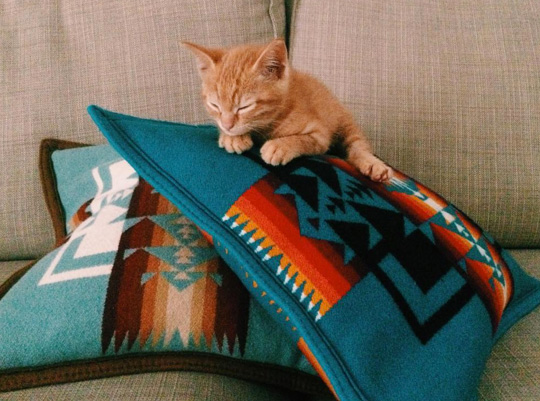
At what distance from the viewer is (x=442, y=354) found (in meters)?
0.50

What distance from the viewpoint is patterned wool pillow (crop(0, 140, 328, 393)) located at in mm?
523

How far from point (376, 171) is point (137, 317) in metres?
0.44

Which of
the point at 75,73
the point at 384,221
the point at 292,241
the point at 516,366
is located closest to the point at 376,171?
the point at 384,221

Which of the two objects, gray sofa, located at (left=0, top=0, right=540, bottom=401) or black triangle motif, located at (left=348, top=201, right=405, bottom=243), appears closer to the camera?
black triangle motif, located at (left=348, top=201, right=405, bottom=243)

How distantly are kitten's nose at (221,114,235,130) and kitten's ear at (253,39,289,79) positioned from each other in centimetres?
11

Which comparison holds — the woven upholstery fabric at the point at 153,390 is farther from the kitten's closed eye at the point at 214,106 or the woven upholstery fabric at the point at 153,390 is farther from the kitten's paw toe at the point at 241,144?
the kitten's closed eye at the point at 214,106

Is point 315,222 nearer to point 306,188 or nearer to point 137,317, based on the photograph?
point 306,188

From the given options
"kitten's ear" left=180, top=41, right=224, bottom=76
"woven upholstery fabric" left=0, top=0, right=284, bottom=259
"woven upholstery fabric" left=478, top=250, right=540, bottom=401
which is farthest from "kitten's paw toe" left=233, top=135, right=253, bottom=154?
"woven upholstery fabric" left=478, top=250, right=540, bottom=401

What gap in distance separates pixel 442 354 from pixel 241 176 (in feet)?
1.10

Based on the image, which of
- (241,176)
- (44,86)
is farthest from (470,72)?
(44,86)

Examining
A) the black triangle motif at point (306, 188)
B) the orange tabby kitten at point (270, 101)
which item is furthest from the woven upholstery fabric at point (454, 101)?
the black triangle motif at point (306, 188)

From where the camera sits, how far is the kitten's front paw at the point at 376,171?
2.24 feet

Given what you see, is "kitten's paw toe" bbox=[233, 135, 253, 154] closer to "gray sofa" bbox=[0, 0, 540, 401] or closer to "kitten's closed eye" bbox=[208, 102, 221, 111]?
"kitten's closed eye" bbox=[208, 102, 221, 111]

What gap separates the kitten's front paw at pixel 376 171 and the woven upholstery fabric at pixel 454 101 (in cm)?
28
